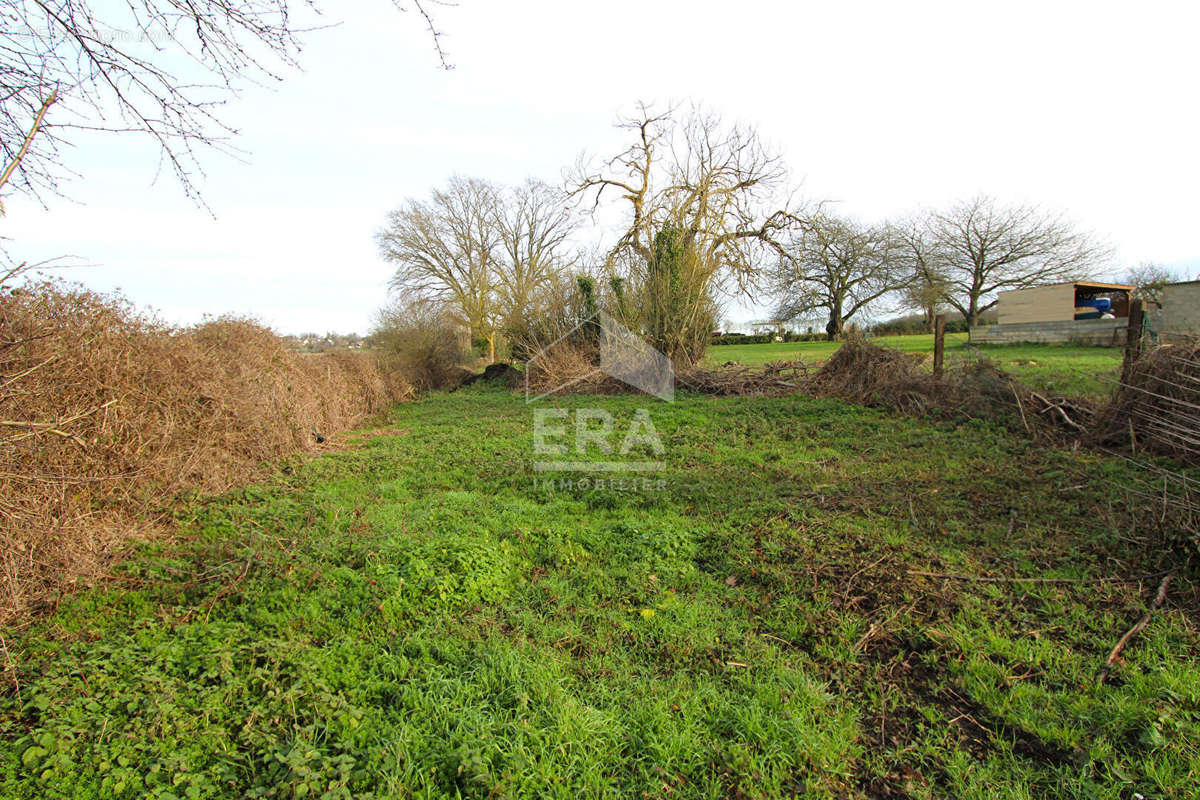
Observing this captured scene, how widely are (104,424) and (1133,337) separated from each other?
11.1m

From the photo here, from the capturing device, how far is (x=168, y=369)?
17.7 feet

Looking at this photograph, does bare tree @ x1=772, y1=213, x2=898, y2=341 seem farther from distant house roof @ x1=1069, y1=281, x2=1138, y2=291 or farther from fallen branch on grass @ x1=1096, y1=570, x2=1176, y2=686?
fallen branch on grass @ x1=1096, y1=570, x2=1176, y2=686

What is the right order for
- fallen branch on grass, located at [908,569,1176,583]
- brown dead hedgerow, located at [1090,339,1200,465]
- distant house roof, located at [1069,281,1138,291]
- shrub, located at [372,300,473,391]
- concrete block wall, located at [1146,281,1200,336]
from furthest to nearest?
distant house roof, located at [1069,281,1138,291] < shrub, located at [372,300,473,391] < concrete block wall, located at [1146,281,1200,336] < brown dead hedgerow, located at [1090,339,1200,465] < fallen branch on grass, located at [908,569,1176,583]

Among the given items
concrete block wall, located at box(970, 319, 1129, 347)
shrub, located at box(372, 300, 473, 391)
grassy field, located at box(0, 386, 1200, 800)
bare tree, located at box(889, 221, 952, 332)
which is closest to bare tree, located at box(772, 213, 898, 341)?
bare tree, located at box(889, 221, 952, 332)

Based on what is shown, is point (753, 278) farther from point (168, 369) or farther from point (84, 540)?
point (84, 540)

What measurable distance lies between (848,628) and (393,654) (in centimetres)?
265

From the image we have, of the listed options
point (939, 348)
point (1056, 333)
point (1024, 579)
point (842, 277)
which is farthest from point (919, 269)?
point (1024, 579)

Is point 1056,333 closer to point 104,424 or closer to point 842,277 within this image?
point 842,277

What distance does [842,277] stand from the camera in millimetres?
29375

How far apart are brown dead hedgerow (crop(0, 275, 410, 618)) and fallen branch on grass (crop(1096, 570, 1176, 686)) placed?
216 inches

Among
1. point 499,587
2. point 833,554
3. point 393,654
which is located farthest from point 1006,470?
A: point 393,654

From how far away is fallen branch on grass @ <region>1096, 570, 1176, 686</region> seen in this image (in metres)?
2.68

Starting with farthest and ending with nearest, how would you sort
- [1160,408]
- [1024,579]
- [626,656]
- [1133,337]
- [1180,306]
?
[1180,306], [1133,337], [1160,408], [1024,579], [626,656]

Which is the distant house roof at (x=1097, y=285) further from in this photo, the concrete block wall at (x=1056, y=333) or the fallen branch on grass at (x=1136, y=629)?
the fallen branch on grass at (x=1136, y=629)
